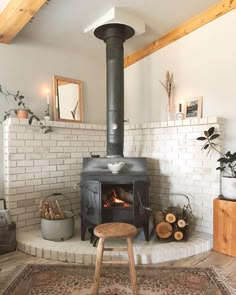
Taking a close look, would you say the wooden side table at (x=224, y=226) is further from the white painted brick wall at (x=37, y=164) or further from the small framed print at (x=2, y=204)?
the small framed print at (x=2, y=204)

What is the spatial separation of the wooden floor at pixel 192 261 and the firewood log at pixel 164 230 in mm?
280

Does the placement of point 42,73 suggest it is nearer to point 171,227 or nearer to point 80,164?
point 80,164

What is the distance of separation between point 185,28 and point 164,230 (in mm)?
2239

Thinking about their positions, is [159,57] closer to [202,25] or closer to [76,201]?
[202,25]

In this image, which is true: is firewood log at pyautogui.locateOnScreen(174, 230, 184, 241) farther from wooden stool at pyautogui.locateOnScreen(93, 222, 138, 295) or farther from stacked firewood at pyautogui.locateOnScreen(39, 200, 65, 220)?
stacked firewood at pyautogui.locateOnScreen(39, 200, 65, 220)

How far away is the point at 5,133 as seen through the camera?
274cm

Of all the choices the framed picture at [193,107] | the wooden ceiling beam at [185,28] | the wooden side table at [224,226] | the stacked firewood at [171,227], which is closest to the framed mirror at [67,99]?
the wooden ceiling beam at [185,28]

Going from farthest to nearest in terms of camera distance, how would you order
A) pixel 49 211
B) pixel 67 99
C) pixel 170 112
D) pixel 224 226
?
pixel 67 99 → pixel 170 112 → pixel 49 211 → pixel 224 226

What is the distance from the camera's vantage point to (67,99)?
3287 mm

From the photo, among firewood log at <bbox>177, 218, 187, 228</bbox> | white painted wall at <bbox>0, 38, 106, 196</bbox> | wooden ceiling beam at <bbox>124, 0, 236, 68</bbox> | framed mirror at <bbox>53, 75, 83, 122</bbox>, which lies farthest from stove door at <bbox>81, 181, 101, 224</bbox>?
wooden ceiling beam at <bbox>124, 0, 236, 68</bbox>

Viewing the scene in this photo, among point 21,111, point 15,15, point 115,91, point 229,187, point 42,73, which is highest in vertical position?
point 15,15

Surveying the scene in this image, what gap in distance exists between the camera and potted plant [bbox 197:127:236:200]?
2385mm

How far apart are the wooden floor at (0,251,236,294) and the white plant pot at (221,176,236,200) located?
1.79 ft

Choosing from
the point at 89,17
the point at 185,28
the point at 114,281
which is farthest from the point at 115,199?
the point at 185,28
